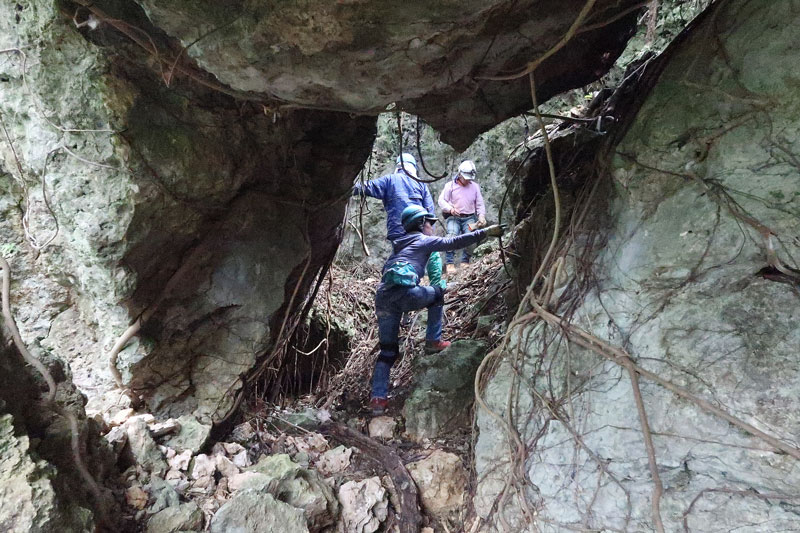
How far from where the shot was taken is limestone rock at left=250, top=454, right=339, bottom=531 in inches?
86.4

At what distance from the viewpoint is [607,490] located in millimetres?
1769

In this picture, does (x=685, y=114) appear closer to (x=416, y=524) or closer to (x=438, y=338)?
(x=416, y=524)

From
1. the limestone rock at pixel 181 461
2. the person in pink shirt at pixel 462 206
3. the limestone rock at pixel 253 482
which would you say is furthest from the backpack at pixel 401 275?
the person in pink shirt at pixel 462 206

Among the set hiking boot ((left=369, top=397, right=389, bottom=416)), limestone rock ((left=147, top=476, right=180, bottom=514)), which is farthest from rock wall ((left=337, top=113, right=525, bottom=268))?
limestone rock ((left=147, top=476, right=180, bottom=514))

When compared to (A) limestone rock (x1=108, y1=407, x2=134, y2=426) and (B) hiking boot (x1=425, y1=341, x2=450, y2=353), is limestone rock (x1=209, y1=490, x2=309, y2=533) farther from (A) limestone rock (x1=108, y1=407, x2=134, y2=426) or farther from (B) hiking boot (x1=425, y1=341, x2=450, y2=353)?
(B) hiking boot (x1=425, y1=341, x2=450, y2=353)

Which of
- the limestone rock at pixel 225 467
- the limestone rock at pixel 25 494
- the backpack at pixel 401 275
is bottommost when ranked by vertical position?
the limestone rock at pixel 25 494

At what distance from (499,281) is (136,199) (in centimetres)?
340

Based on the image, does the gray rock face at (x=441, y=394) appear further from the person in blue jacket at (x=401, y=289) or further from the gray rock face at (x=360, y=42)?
the gray rock face at (x=360, y=42)

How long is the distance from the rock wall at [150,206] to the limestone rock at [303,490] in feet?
2.19

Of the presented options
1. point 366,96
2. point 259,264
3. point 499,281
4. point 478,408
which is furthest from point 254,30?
point 499,281

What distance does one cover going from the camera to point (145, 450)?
2.30 meters

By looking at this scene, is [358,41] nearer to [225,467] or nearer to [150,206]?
[150,206]

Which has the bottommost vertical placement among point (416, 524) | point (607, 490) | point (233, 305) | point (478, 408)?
point (416, 524)

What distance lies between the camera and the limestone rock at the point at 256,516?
1958 mm
